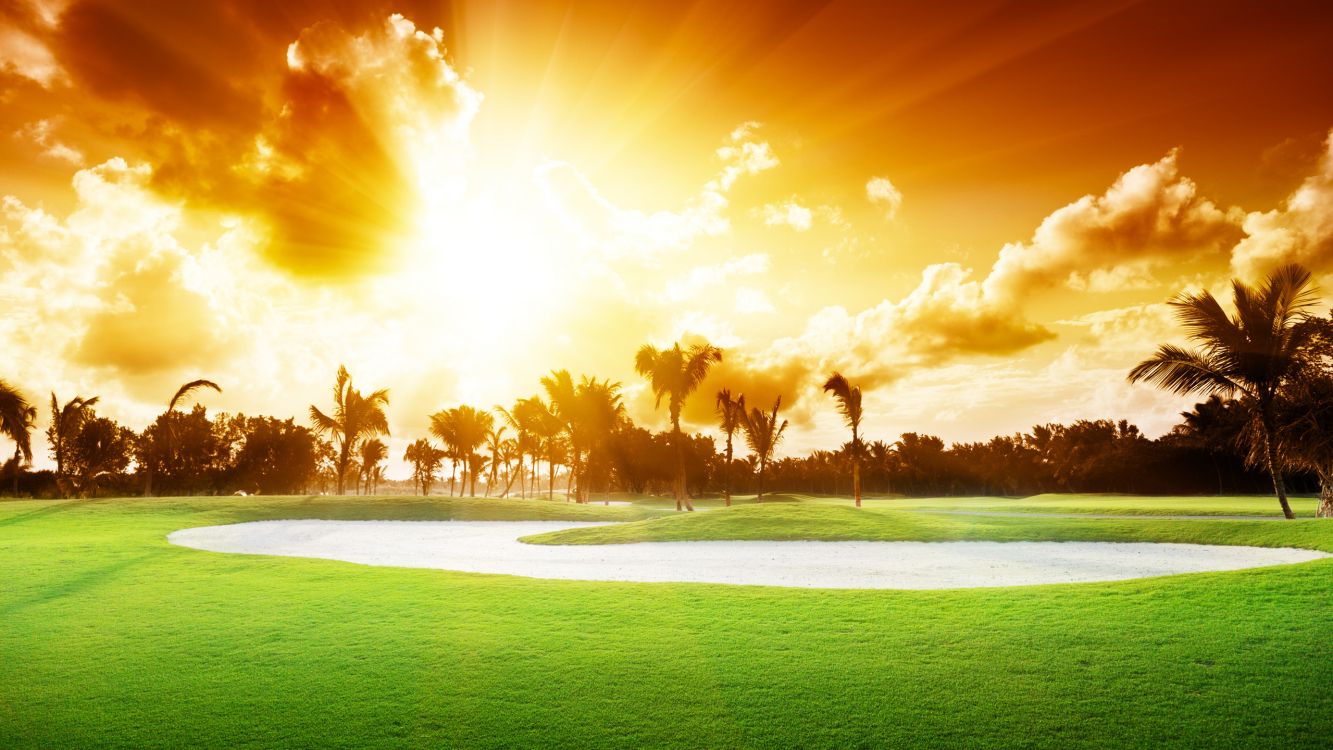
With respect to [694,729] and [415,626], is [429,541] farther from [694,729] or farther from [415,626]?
[694,729]

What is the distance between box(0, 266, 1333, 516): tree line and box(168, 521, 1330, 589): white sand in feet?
28.1

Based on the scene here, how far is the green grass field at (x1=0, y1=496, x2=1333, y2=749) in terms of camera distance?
5.49 meters

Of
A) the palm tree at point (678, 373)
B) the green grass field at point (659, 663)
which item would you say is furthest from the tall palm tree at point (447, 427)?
the green grass field at point (659, 663)

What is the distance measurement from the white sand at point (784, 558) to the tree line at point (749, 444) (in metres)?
8.55

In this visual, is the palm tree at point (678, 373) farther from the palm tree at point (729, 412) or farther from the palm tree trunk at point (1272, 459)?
the palm tree trunk at point (1272, 459)

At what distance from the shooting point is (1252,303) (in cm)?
2433

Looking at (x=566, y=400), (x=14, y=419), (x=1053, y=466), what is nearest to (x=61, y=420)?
(x=14, y=419)

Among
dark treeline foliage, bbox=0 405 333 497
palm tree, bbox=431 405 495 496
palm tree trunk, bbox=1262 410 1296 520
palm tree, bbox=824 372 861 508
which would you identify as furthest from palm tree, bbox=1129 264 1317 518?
dark treeline foliage, bbox=0 405 333 497

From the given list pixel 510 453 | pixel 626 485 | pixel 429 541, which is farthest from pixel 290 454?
pixel 429 541

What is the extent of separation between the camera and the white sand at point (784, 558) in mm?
14711

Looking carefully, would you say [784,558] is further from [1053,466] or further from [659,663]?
[1053,466]

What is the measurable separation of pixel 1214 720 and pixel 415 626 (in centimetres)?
857

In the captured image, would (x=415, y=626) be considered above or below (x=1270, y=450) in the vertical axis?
below

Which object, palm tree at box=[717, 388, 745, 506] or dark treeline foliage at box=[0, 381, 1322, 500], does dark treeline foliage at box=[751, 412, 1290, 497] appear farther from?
palm tree at box=[717, 388, 745, 506]
